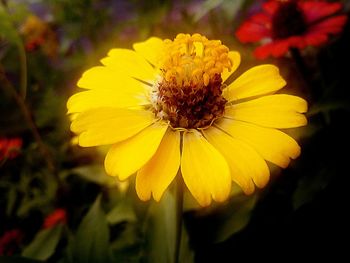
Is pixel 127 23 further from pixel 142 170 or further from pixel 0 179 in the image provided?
pixel 142 170

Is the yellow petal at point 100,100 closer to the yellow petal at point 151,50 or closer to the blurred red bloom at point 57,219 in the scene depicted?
the yellow petal at point 151,50

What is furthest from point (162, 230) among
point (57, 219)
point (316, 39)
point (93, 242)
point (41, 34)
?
point (41, 34)

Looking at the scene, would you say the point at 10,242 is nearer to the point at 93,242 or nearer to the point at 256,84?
the point at 93,242

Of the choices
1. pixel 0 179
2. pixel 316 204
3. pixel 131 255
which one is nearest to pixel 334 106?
pixel 316 204

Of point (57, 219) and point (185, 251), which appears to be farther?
point (57, 219)

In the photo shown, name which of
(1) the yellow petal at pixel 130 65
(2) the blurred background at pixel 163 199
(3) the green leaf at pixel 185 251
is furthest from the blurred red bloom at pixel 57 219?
(1) the yellow petal at pixel 130 65

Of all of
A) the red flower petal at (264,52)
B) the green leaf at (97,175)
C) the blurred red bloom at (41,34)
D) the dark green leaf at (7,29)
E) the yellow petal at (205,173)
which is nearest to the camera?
the yellow petal at (205,173)
